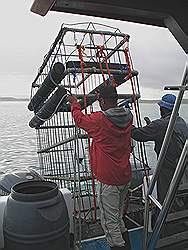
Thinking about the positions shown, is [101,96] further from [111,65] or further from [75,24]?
[75,24]

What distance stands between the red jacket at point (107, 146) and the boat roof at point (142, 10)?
0.93 metres

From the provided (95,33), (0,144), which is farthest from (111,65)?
(0,144)

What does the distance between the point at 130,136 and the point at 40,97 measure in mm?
1776

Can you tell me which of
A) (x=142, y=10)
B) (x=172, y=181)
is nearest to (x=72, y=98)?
(x=142, y=10)

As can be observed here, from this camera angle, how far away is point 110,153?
9.02 ft

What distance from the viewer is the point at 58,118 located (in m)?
4.71

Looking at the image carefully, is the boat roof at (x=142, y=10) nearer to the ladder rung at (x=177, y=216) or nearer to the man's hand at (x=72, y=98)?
the man's hand at (x=72, y=98)

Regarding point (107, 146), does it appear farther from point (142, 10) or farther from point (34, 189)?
point (142, 10)

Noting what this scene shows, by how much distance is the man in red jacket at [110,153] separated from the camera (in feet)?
8.79

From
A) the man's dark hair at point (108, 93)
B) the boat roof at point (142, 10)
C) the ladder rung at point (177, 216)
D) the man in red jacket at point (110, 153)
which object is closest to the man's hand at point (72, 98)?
the man in red jacket at point (110, 153)

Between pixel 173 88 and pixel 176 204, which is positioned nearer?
pixel 173 88

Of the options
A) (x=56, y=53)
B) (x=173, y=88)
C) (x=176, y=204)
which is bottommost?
(x=176, y=204)

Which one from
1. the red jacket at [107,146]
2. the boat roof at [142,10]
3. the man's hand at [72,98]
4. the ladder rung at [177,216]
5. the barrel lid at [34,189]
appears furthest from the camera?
the man's hand at [72,98]

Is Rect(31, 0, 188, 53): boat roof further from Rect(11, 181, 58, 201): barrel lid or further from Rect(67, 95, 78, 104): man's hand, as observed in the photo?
Rect(11, 181, 58, 201): barrel lid
